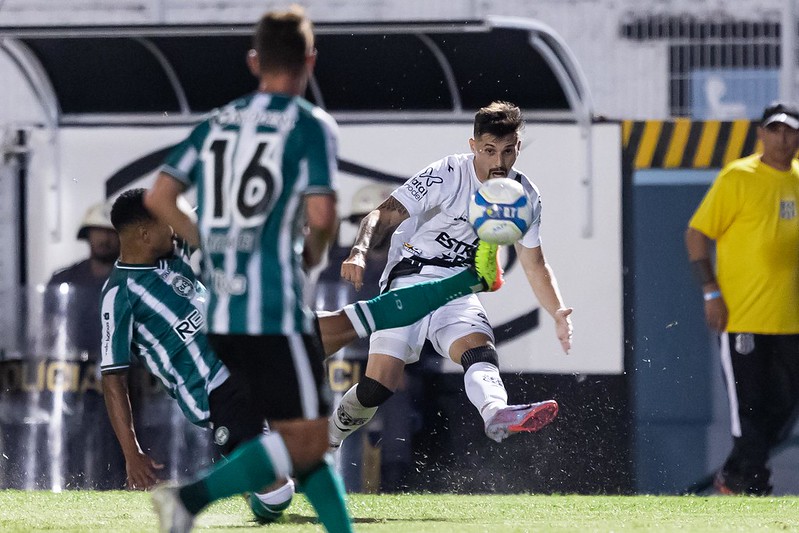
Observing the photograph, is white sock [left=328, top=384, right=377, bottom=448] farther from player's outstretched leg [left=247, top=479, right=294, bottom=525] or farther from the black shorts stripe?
the black shorts stripe

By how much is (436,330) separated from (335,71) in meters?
2.90

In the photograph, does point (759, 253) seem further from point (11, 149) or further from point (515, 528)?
point (11, 149)

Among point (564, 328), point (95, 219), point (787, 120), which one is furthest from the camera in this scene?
point (95, 219)

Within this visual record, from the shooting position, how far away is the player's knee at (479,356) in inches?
266

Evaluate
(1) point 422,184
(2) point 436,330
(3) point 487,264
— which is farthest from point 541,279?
(3) point 487,264

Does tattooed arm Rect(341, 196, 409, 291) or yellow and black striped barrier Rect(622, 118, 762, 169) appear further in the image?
yellow and black striped barrier Rect(622, 118, 762, 169)

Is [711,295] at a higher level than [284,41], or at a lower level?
lower

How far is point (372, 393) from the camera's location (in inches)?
270

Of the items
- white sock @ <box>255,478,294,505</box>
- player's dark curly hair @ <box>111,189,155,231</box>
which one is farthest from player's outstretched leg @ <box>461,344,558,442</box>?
player's dark curly hair @ <box>111,189,155,231</box>

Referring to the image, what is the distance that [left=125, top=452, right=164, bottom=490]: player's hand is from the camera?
586 cm

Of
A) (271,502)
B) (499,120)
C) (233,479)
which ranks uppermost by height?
(499,120)

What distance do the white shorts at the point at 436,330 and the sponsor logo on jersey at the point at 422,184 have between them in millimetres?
368

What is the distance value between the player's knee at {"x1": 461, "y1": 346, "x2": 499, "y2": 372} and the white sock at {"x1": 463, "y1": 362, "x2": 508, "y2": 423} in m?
0.03

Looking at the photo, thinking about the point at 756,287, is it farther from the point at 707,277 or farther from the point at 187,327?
the point at 187,327
